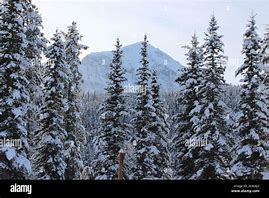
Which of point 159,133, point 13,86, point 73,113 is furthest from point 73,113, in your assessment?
→ point 13,86

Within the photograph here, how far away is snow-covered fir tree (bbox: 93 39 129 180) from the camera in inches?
865

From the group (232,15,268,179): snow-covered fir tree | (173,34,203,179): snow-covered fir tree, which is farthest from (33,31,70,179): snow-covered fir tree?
(232,15,268,179): snow-covered fir tree

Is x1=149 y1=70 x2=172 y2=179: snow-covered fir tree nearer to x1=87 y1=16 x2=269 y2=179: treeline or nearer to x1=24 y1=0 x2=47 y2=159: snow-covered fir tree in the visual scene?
x1=87 y1=16 x2=269 y2=179: treeline

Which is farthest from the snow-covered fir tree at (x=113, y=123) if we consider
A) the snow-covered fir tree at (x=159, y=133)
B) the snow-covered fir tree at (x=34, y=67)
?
the snow-covered fir tree at (x=34, y=67)

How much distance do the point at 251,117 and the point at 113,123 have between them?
7.87 meters

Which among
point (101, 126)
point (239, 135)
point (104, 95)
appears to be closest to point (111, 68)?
point (104, 95)

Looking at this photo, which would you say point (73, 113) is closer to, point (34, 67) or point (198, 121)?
point (34, 67)

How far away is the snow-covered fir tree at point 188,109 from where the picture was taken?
21.0m

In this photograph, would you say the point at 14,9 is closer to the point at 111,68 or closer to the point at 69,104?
the point at 111,68

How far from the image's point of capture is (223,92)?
20.6 m

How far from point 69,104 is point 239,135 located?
1099 centimetres

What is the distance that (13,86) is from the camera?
15.8 metres

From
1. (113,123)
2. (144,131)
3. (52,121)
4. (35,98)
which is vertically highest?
(35,98)

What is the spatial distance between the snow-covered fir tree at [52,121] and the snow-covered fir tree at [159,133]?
6.00 metres
